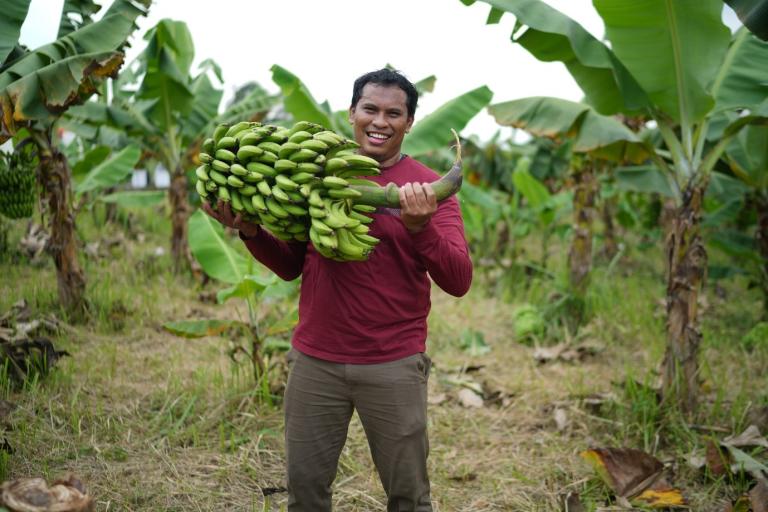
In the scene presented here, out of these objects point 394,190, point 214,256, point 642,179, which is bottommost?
point 214,256

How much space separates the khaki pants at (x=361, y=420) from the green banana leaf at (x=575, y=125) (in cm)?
268

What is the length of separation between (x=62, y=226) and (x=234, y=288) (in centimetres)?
193

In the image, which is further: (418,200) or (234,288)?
(234,288)

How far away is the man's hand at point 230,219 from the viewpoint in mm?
2230

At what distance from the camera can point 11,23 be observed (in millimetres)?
3801

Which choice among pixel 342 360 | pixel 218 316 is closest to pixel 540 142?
pixel 218 316

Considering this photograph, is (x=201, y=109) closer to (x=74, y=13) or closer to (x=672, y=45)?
Result: (x=74, y=13)

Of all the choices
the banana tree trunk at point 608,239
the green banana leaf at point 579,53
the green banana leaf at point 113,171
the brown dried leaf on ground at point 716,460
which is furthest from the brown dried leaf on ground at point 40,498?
the banana tree trunk at point 608,239

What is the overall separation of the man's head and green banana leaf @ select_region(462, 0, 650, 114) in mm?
1602

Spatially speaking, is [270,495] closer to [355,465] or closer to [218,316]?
[355,465]

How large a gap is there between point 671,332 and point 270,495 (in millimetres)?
2577

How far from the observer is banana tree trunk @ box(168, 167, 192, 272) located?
7133 millimetres

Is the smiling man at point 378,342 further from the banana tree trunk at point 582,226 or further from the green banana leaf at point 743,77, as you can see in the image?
the banana tree trunk at point 582,226

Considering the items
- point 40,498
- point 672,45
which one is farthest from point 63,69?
point 672,45
